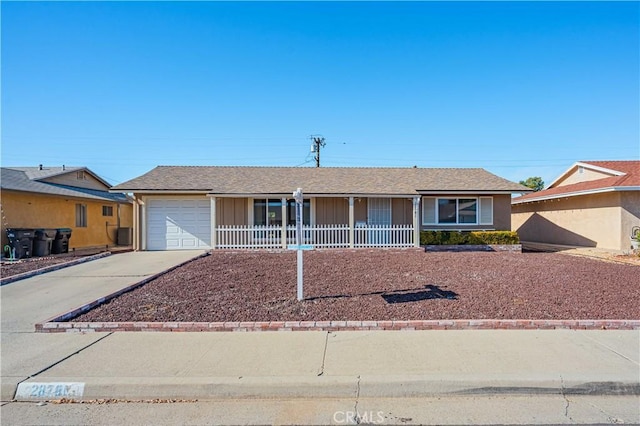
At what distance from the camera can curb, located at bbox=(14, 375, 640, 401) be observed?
12.9ft

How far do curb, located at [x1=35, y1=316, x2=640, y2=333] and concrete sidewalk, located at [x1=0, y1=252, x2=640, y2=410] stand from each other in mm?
137

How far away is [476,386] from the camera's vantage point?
3930 mm

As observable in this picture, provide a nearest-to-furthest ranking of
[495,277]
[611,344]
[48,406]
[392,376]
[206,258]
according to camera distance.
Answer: [48,406]
[392,376]
[611,344]
[495,277]
[206,258]

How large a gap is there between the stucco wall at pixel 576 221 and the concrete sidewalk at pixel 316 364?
12924 mm

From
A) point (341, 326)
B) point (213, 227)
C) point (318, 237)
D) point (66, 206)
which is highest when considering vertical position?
point (66, 206)

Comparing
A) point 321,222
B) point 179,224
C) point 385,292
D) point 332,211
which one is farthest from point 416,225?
point 179,224

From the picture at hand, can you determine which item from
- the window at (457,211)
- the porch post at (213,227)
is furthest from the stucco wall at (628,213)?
the porch post at (213,227)

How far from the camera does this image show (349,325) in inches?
225

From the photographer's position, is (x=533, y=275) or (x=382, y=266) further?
(x=382, y=266)

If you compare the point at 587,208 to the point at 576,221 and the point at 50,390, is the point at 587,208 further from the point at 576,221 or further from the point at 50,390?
the point at 50,390

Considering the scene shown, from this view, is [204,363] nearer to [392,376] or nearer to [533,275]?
[392,376]

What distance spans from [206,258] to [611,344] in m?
11.1

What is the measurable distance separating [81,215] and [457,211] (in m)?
19.2

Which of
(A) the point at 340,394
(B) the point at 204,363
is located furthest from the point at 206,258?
(A) the point at 340,394
